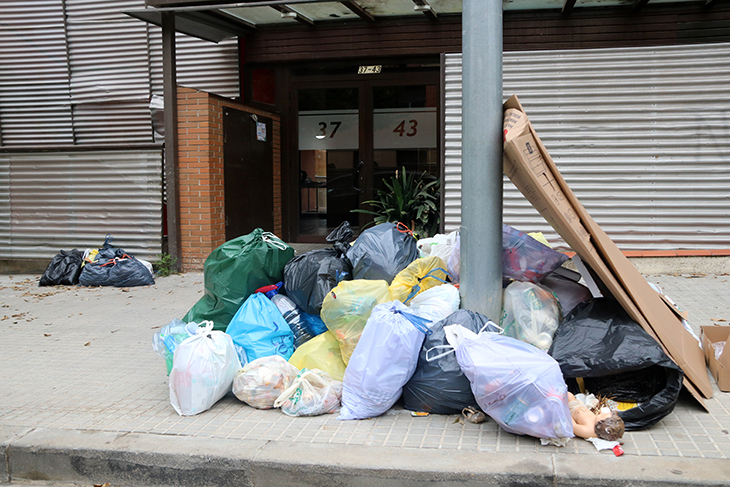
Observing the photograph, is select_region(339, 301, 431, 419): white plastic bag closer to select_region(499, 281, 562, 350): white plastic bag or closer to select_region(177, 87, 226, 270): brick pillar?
select_region(499, 281, 562, 350): white plastic bag

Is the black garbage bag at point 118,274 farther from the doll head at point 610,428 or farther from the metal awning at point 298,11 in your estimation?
the doll head at point 610,428

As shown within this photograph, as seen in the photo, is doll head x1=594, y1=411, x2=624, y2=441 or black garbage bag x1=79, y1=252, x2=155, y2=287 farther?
black garbage bag x1=79, y1=252, x2=155, y2=287

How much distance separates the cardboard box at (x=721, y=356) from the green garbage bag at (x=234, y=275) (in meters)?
3.05

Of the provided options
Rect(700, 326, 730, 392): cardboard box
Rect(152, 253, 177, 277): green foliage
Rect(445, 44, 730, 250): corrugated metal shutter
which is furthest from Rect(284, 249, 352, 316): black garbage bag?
Rect(152, 253, 177, 277): green foliage

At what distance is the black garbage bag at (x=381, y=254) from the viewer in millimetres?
4355

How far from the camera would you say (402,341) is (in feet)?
11.0

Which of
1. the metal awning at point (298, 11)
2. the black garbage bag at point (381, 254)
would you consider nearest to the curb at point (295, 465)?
the black garbage bag at point (381, 254)

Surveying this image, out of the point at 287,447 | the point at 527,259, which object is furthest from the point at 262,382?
the point at 527,259

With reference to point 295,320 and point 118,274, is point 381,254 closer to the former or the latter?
point 295,320

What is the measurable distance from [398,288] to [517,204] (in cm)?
404

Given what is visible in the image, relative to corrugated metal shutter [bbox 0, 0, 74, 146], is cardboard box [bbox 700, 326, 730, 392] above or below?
below

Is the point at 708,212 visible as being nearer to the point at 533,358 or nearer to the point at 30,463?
the point at 533,358

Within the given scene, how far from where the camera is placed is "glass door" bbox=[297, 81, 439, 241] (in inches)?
372

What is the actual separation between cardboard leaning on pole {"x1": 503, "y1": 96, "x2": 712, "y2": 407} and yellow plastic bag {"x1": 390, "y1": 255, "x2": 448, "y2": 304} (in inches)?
34.6
